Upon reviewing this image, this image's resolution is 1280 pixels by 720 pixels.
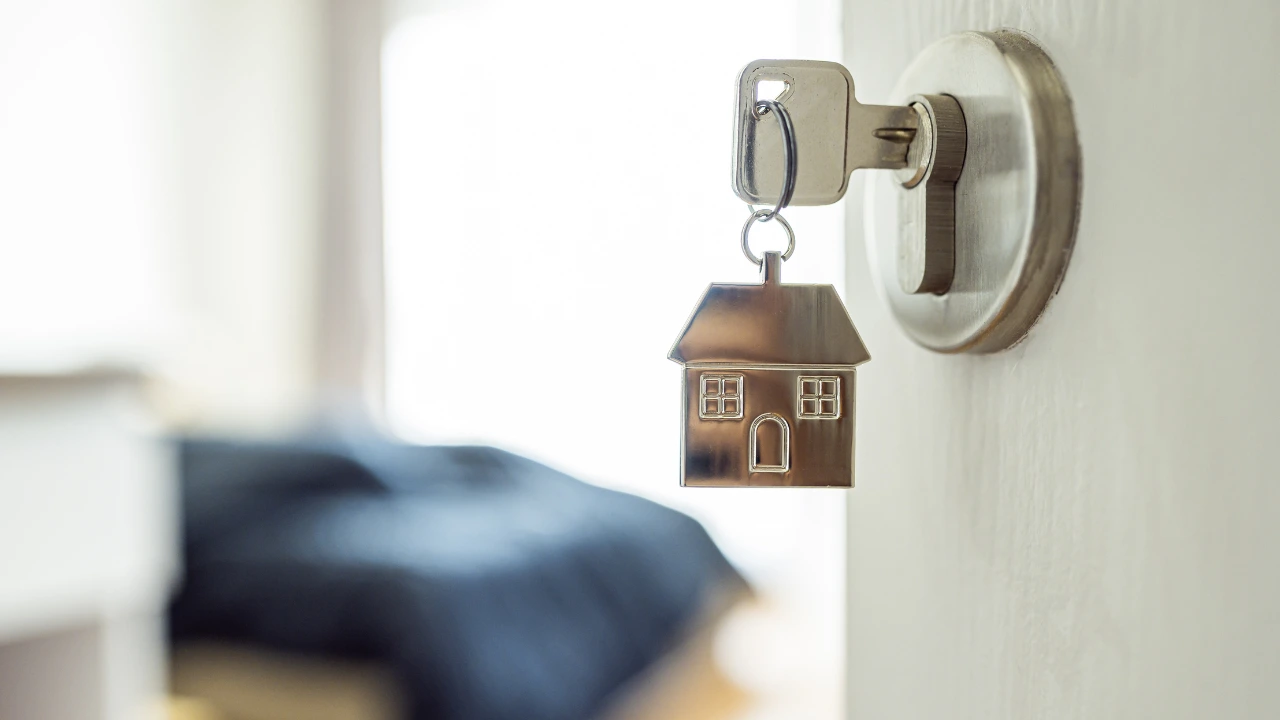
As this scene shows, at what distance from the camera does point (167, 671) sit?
1538mm

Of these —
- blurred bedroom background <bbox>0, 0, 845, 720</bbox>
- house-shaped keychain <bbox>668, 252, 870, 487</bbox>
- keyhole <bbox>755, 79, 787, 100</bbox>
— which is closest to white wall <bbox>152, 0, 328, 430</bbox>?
blurred bedroom background <bbox>0, 0, 845, 720</bbox>

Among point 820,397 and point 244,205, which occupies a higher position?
point 244,205

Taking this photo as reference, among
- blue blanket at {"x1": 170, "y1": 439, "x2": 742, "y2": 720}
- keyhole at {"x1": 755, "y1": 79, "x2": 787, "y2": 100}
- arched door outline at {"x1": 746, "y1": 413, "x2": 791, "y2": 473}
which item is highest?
keyhole at {"x1": 755, "y1": 79, "x2": 787, "y2": 100}

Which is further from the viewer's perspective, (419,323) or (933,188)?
(419,323)

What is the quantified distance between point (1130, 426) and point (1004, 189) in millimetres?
61

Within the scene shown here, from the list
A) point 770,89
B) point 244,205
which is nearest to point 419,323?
point 244,205

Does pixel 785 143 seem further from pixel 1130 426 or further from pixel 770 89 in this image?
pixel 770 89

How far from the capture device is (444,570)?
149cm

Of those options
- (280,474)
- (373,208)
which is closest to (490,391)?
(373,208)

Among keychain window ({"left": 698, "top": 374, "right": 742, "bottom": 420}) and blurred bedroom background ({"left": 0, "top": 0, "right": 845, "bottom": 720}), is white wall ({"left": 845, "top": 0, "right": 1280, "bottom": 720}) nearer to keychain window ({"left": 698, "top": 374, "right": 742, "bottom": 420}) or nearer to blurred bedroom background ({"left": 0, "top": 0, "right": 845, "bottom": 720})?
keychain window ({"left": 698, "top": 374, "right": 742, "bottom": 420})

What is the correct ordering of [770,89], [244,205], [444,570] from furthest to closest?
[244,205], [444,570], [770,89]

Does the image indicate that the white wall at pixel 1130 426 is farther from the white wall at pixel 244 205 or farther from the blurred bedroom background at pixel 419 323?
the white wall at pixel 244 205

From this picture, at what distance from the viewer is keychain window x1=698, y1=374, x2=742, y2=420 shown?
24cm

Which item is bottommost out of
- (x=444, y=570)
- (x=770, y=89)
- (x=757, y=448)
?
(x=444, y=570)
